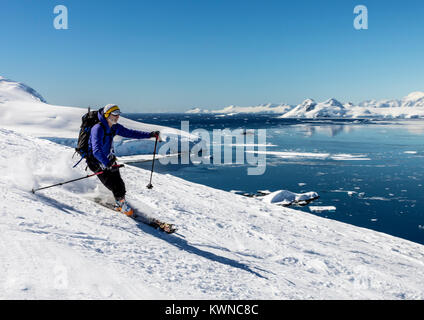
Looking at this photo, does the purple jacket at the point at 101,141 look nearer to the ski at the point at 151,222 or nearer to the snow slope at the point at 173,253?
the snow slope at the point at 173,253

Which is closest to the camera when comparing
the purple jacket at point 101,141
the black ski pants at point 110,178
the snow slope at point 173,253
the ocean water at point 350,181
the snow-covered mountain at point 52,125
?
the snow slope at point 173,253

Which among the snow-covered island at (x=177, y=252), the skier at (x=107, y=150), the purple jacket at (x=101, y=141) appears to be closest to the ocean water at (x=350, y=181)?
the snow-covered island at (x=177, y=252)

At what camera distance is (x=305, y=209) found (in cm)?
1368

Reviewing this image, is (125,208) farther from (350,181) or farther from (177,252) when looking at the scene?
(350,181)

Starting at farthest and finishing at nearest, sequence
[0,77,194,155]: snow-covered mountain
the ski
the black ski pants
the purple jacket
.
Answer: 1. [0,77,194,155]: snow-covered mountain
2. the ski
3. the black ski pants
4. the purple jacket

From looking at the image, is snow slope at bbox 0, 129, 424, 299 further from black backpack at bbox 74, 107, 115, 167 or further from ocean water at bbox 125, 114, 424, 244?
ocean water at bbox 125, 114, 424, 244

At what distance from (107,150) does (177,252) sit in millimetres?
1858

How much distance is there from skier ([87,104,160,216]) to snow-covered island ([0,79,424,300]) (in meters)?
0.44

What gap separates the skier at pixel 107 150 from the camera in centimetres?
434

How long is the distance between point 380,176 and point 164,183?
16034mm

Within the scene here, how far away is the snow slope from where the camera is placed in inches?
111

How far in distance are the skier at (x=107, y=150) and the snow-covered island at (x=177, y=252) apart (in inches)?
17.4

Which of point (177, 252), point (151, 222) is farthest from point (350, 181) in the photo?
point (177, 252)

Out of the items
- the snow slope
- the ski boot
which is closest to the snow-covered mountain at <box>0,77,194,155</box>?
the snow slope
